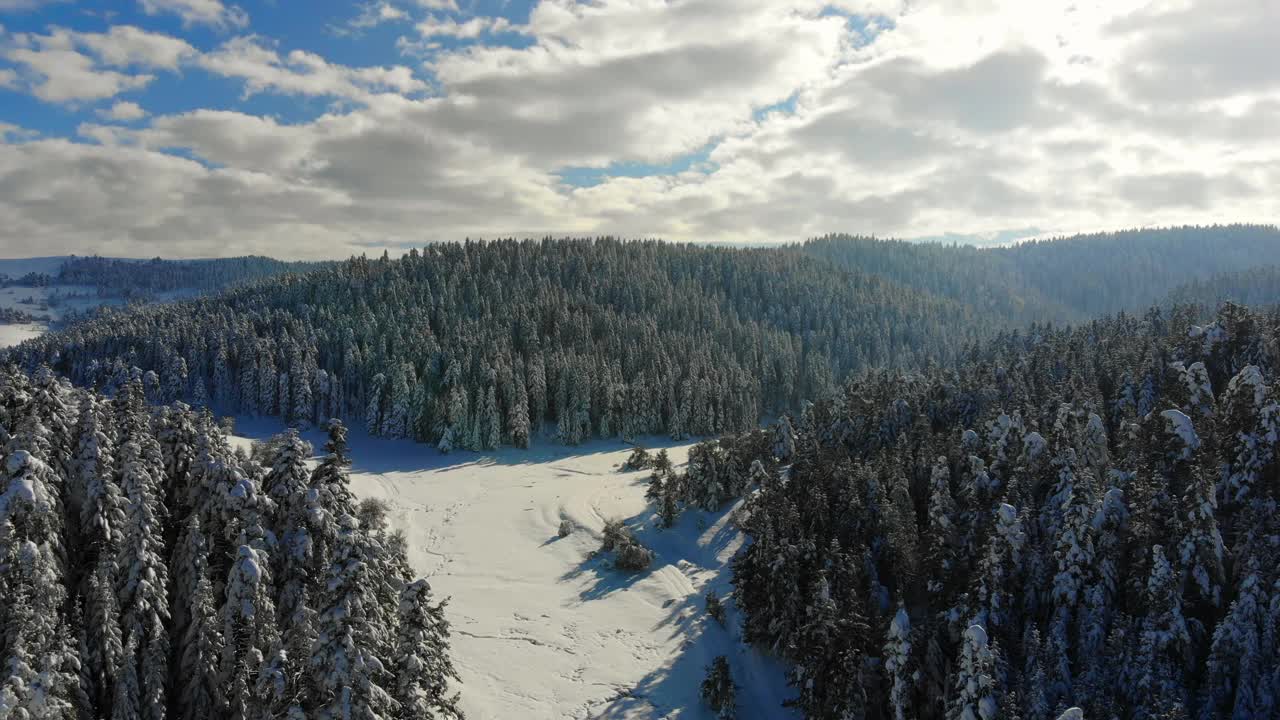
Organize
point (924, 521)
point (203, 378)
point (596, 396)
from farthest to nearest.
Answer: point (203, 378)
point (596, 396)
point (924, 521)

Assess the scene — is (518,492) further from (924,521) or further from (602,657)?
(924,521)

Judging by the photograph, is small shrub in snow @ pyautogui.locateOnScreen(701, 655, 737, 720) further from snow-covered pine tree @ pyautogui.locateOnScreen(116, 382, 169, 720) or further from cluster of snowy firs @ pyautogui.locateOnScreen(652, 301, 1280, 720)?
snow-covered pine tree @ pyautogui.locateOnScreen(116, 382, 169, 720)

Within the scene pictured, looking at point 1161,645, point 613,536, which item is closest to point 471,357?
point 613,536

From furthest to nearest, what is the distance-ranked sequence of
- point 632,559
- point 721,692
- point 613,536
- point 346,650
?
1. point 613,536
2. point 632,559
3. point 721,692
4. point 346,650

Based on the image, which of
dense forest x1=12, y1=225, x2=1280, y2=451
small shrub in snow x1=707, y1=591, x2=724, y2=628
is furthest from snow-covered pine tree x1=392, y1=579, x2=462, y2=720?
dense forest x1=12, y1=225, x2=1280, y2=451

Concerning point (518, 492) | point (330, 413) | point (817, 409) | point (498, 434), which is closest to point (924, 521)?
point (817, 409)

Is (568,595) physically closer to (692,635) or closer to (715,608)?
(692,635)

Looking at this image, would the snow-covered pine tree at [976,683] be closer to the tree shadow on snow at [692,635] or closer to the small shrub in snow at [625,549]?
the tree shadow on snow at [692,635]
